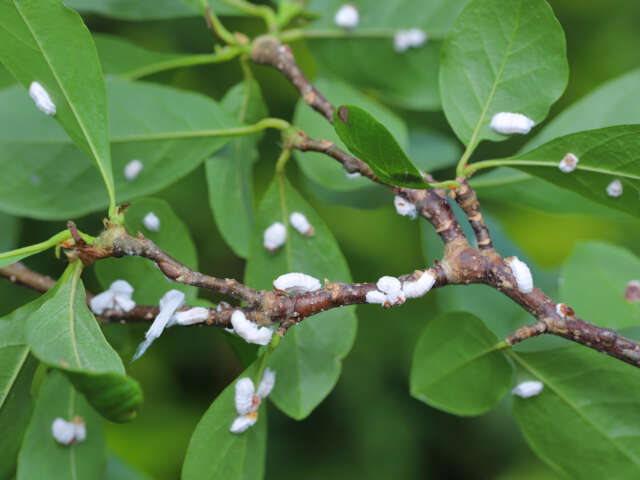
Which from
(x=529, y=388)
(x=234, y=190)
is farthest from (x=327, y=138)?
(x=529, y=388)

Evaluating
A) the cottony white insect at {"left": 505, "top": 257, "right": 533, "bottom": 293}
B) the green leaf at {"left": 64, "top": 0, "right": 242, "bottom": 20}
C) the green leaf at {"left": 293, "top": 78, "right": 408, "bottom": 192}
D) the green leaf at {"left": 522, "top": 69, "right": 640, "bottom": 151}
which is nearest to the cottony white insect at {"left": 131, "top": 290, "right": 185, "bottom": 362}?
the green leaf at {"left": 293, "top": 78, "right": 408, "bottom": 192}

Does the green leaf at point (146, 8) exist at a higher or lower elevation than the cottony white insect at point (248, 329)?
higher

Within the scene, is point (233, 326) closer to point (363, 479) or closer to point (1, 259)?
point (1, 259)

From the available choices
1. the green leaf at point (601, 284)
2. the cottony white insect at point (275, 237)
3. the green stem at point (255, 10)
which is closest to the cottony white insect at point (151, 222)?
the cottony white insect at point (275, 237)

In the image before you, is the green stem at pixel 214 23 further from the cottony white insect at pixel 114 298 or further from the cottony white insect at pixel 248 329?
the cottony white insect at pixel 248 329

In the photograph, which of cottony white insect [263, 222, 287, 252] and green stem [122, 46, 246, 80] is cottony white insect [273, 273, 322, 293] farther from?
green stem [122, 46, 246, 80]
